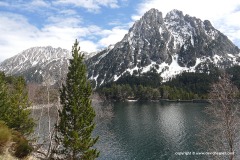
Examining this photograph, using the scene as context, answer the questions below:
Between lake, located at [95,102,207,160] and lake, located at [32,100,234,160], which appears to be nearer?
lake, located at [32,100,234,160]

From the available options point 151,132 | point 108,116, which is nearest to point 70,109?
point 151,132

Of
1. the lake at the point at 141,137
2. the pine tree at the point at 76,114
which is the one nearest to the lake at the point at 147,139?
the lake at the point at 141,137

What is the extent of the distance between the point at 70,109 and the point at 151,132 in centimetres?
6461

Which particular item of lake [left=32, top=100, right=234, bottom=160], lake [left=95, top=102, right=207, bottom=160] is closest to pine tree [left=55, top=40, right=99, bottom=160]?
lake [left=32, top=100, right=234, bottom=160]

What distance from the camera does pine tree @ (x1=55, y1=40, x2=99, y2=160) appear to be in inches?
1383

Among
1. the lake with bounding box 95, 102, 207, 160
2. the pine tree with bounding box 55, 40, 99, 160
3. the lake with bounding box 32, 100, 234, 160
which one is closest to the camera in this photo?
the pine tree with bounding box 55, 40, 99, 160

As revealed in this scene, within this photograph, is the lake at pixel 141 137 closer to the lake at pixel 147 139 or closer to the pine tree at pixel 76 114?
the lake at pixel 147 139

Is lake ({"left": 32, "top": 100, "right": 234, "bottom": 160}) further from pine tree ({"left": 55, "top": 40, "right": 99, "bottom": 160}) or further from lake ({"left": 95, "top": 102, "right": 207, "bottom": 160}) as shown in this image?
pine tree ({"left": 55, "top": 40, "right": 99, "bottom": 160})

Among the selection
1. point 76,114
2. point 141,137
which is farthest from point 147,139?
point 76,114

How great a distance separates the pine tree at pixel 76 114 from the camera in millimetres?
35125

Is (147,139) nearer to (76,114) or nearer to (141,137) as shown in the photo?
(141,137)

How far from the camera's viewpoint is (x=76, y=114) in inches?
1390

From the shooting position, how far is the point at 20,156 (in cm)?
3025

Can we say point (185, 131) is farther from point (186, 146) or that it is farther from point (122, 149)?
point (122, 149)
